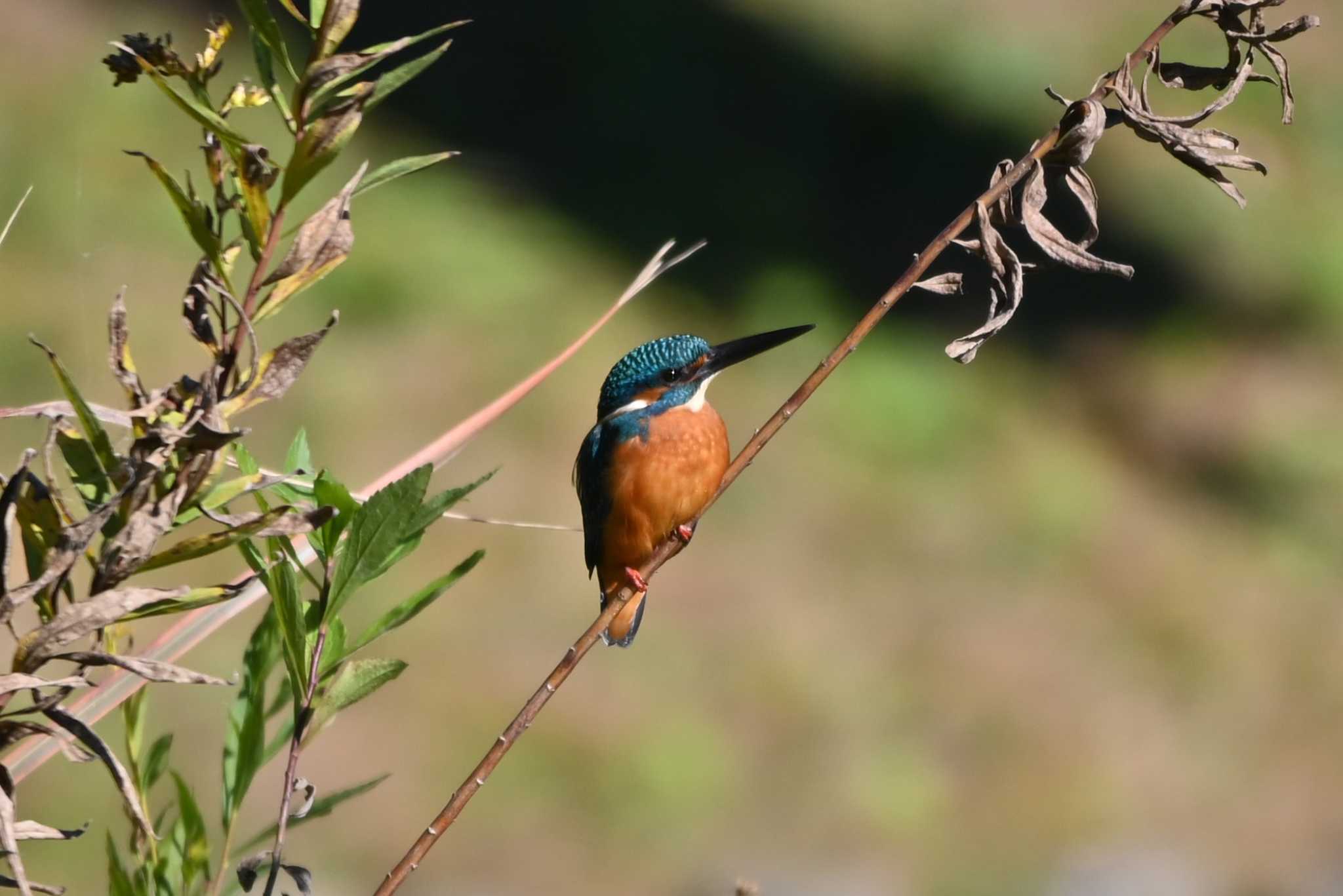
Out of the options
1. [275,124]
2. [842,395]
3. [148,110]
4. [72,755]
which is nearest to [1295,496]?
[842,395]

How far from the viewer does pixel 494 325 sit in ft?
18.8

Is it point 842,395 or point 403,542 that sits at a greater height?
point 403,542

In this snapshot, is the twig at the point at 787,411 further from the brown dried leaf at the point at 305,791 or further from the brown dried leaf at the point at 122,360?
the brown dried leaf at the point at 122,360

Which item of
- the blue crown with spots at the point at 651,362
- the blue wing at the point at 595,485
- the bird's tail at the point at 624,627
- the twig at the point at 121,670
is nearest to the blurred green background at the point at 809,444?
the bird's tail at the point at 624,627

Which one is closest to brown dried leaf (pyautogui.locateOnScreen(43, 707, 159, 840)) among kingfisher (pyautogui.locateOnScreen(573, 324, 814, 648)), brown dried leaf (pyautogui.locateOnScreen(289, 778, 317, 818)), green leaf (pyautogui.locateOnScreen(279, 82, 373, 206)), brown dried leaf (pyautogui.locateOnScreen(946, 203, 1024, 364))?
brown dried leaf (pyautogui.locateOnScreen(289, 778, 317, 818))

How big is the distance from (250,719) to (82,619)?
1.62 ft

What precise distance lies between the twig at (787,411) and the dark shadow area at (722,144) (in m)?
4.66

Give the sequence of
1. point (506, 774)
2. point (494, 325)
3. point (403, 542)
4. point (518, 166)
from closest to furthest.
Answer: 1. point (403, 542)
2. point (506, 774)
3. point (494, 325)
4. point (518, 166)

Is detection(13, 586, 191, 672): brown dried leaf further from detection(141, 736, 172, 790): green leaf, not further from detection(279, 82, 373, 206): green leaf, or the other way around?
detection(141, 736, 172, 790): green leaf

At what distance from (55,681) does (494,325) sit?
4.86 metres

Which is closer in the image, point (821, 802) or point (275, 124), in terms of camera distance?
point (821, 802)

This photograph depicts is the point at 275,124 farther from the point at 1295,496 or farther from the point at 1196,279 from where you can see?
the point at 1295,496

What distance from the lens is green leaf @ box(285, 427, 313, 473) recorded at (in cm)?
120

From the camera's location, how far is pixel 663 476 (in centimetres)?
289
